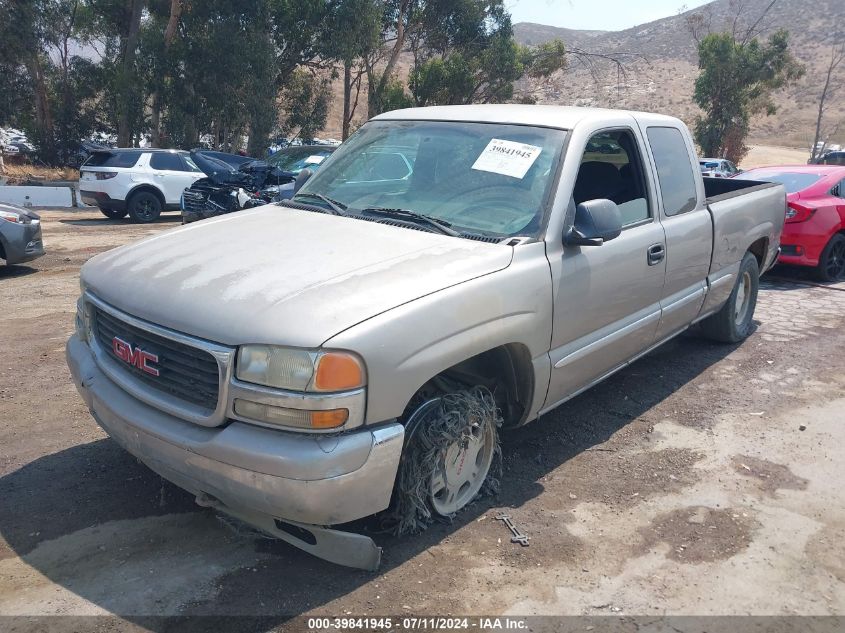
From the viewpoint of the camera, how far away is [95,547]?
3.27 m

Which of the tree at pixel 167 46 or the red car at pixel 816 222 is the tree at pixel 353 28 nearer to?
the tree at pixel 167 46

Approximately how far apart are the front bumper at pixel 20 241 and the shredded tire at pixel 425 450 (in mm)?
7592

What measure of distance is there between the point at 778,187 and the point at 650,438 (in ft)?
11.2

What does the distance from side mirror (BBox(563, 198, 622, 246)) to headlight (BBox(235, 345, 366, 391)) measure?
155 centimetres

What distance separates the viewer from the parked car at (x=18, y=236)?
8.88 metres

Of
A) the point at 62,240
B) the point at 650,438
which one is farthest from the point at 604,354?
the point at 62,240

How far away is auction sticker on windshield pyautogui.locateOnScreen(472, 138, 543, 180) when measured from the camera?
13.0 feet

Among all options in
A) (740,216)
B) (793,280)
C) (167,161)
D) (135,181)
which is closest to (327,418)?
(740,216)

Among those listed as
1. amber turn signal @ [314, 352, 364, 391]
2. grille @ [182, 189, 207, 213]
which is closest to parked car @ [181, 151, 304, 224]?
grille @ [182, 189, 207, 213]

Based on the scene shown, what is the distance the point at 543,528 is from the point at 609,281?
1.41 metres

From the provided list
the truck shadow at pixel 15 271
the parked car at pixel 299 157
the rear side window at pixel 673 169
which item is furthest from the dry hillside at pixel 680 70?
the rear side window at pixel 673 169

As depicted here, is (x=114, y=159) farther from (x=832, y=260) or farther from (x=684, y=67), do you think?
(x=684, y=67)

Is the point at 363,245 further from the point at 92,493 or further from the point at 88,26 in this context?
the point at 88,26

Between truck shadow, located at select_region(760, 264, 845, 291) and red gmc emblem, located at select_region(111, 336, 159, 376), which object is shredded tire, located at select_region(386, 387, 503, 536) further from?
truck shadow, located at select_region(760, 264, 845, 291)
